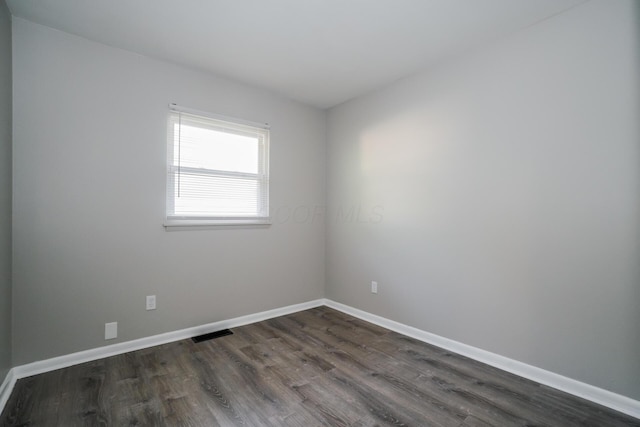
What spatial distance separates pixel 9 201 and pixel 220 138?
163 centimetres

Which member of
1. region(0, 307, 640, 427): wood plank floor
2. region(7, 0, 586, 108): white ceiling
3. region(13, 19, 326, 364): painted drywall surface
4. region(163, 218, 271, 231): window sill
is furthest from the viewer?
region(163, 218, 271, 231): window sill

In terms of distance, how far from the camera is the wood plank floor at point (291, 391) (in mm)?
1688

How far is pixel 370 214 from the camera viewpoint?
3.32 m

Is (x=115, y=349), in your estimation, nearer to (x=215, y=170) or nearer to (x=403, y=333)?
(x=215, y=170)

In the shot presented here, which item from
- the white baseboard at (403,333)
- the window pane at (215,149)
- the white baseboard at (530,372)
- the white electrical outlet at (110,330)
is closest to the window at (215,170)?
the window pane at (215,149)

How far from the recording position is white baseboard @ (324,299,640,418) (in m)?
1.77

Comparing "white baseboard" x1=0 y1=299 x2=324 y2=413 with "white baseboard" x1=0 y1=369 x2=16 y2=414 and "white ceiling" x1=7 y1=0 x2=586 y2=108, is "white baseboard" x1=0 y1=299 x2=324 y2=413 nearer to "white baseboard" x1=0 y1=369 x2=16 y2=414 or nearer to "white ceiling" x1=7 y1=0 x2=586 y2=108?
"white baseboard" x1=0 y1=369 x2=16 y2=414

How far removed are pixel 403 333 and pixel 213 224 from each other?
7.12 ft

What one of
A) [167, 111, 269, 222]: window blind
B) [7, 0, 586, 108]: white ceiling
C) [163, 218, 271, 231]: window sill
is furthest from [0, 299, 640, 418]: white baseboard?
[7, 0, 586, 108]: white ceiling

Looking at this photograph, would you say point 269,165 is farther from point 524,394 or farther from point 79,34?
point 524,394

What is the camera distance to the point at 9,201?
79.0 inches

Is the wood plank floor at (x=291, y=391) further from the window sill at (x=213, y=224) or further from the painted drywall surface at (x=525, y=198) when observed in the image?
the window sill at (x=213, y=224)

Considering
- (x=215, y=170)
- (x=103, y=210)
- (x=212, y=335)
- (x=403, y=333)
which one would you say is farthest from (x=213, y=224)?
(x=403, y=333)

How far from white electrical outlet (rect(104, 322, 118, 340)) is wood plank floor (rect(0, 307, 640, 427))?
17 centimetres
